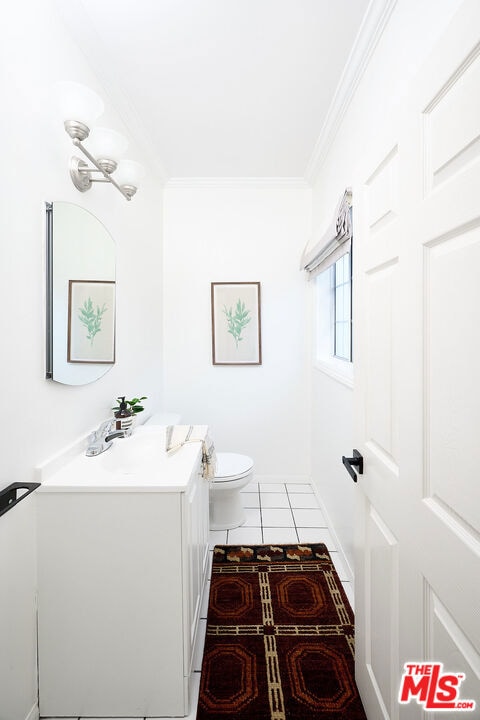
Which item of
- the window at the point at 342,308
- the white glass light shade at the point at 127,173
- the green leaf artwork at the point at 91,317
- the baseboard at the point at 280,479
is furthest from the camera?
the baseboard at the point at 280,479

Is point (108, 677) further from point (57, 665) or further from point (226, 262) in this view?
point (226, 262)

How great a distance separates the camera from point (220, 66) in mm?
1820

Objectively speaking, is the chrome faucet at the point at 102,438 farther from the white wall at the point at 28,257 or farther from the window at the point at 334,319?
the window at the point at 334,319

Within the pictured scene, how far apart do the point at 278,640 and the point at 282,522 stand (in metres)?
0.98

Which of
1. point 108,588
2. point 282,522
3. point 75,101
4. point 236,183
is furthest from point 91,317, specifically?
point 236,183

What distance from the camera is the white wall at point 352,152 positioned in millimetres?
1170

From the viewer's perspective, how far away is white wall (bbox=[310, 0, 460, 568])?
1.17 meters

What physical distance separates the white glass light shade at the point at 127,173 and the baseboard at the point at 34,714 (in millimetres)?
2120

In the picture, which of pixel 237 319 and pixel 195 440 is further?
pixel 237 319

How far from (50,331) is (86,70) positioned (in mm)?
1298

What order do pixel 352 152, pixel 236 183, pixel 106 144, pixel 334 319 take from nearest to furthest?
pixel 106 144 < pixel 352 152 < pixel 334 319 < pixel 236 183

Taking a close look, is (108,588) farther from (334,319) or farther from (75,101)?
(334,319)

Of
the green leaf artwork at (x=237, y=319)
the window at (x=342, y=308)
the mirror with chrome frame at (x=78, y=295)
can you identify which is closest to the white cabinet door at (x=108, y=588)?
the mirror with chrome frame at (x=78, y=295)

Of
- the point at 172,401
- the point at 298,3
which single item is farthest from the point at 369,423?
the point at 172,401
